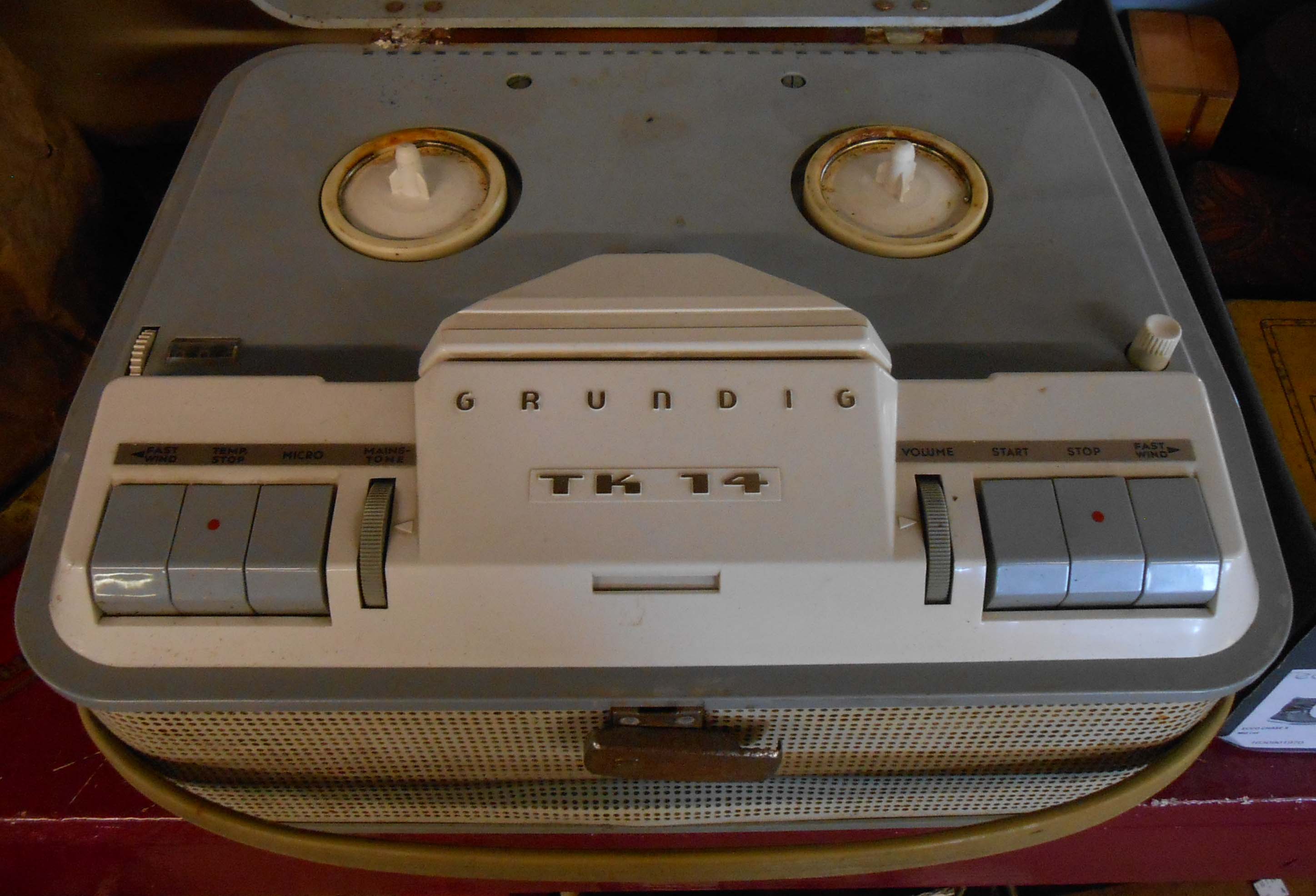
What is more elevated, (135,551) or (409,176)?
(409,176)

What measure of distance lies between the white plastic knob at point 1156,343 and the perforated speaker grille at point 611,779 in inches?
9.4

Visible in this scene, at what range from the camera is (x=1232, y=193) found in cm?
104

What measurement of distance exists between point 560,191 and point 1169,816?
0.77m

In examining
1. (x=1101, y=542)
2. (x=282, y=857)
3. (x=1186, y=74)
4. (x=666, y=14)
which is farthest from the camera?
(x=1186, y=74)

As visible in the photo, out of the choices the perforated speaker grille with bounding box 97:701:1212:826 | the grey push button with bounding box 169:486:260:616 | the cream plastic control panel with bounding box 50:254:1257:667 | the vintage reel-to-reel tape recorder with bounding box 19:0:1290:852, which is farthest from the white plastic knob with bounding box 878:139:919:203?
the grey push button with bounding box 169:486:260:616

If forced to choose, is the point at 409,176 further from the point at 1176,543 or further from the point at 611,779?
the point at 1176,543

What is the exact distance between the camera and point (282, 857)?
85 cm

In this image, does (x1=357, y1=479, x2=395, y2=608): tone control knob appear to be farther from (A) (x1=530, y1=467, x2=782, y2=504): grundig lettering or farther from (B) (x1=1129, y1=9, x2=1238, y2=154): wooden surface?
(B) (x1=1129, y1=9, x2=1238, y2=154): wooden surface

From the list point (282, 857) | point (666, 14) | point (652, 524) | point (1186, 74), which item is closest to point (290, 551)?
point (652, 524)

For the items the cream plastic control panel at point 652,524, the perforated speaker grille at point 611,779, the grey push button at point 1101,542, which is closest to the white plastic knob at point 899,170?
the cream plastic control panel at point 652,524

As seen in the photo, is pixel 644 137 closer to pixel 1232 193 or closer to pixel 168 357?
pixel 168 357

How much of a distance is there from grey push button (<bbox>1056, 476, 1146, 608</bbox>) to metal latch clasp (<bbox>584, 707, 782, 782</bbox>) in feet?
0.75

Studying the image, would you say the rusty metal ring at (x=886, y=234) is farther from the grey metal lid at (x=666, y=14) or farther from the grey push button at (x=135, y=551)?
the grey push button at (x=135, y=551)

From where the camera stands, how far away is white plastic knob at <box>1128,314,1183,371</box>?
2.12ft
